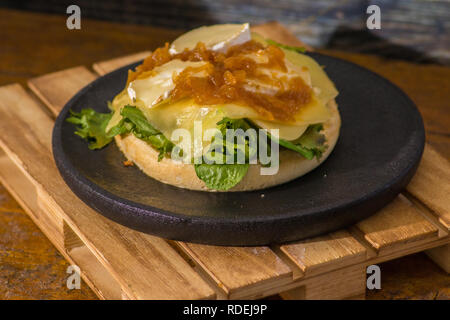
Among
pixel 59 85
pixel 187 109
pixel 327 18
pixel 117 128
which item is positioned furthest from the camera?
pixel 327 18

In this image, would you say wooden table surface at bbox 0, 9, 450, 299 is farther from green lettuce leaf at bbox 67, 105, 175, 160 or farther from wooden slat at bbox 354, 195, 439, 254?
green lettuce leaf at bbox 67, 105, 175, 160

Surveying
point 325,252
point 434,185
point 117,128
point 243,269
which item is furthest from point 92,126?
point 434,185

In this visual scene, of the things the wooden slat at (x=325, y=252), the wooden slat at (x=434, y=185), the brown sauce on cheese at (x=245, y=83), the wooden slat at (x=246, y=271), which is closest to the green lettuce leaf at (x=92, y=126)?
the brown sauce on cheese at (x=245, y=83)

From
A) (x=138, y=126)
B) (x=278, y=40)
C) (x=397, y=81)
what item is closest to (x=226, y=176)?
(x=138, y=126)

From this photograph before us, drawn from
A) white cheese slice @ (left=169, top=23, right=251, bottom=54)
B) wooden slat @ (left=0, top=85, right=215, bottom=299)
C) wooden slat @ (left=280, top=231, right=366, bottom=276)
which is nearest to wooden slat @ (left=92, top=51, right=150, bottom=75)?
wooden slat @ (left=0, top=85, right=215, bottom=299)

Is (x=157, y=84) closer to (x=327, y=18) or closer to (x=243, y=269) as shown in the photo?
(x=243, y=269)

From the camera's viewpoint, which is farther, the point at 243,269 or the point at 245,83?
the point at 245,83
